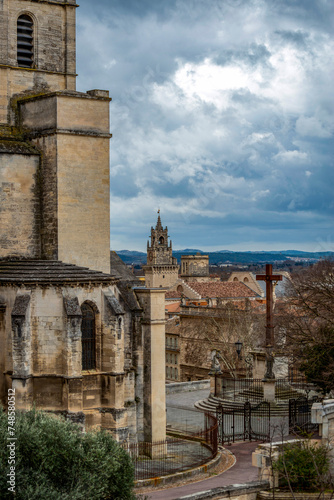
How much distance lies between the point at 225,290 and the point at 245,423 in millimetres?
67560

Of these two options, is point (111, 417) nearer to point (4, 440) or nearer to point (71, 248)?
point (71, 248)

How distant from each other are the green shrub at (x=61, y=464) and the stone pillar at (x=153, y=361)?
34.2 feet

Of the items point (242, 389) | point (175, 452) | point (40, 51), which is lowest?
point (175, 452)

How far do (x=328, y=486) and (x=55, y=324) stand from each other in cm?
1091

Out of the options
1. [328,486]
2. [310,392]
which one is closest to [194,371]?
[310,392]

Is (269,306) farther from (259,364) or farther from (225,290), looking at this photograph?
(225,290)

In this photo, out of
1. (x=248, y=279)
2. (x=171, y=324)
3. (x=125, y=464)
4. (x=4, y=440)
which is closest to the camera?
(x=4, y=440)

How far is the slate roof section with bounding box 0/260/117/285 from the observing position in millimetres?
28562

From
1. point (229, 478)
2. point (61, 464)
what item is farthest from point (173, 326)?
point (61, 464)

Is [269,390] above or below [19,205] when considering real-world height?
below

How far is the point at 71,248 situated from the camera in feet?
105

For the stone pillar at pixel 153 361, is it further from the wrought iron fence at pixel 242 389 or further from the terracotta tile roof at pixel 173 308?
the terracotta tile roof at pixel 173 308

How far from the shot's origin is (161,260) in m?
185

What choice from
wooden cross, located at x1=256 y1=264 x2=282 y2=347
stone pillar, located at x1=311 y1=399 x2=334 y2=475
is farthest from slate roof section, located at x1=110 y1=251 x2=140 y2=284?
stone pillar, located at x1=311 y1=399 x2=334 y2=475
